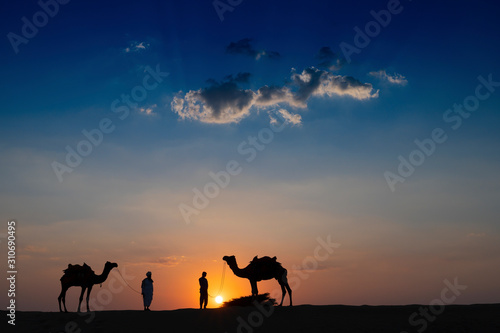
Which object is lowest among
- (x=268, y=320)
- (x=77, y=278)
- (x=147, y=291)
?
(x=268, y=320)

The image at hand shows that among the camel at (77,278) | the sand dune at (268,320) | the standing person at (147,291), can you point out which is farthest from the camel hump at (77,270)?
the standing person at (147,291)

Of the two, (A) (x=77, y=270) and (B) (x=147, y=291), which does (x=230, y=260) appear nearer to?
(B) (x=147, y=291)

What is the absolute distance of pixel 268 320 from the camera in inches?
840

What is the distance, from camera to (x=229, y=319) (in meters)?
21.5

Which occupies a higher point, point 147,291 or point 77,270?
point 77,270

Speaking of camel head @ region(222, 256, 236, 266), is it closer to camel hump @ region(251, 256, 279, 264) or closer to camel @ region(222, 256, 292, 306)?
camel @ region(222, 256, 292, 306)

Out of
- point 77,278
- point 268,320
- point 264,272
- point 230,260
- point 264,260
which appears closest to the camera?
point 268,320

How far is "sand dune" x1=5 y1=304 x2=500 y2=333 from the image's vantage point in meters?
20.5

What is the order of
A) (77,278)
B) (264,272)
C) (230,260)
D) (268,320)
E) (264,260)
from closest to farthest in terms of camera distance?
(268,320), (77,278), (264,272), (264,260), (230,260)

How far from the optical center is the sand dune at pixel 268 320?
20469 millimetres

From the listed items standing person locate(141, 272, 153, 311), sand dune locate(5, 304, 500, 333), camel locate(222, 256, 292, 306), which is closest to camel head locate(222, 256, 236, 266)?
camel locate(222, 256, 292, 306)

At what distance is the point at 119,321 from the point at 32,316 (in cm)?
455

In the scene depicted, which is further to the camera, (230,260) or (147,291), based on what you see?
(230,260)

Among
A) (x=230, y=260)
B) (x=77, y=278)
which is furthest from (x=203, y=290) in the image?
(x=77, y=278)
